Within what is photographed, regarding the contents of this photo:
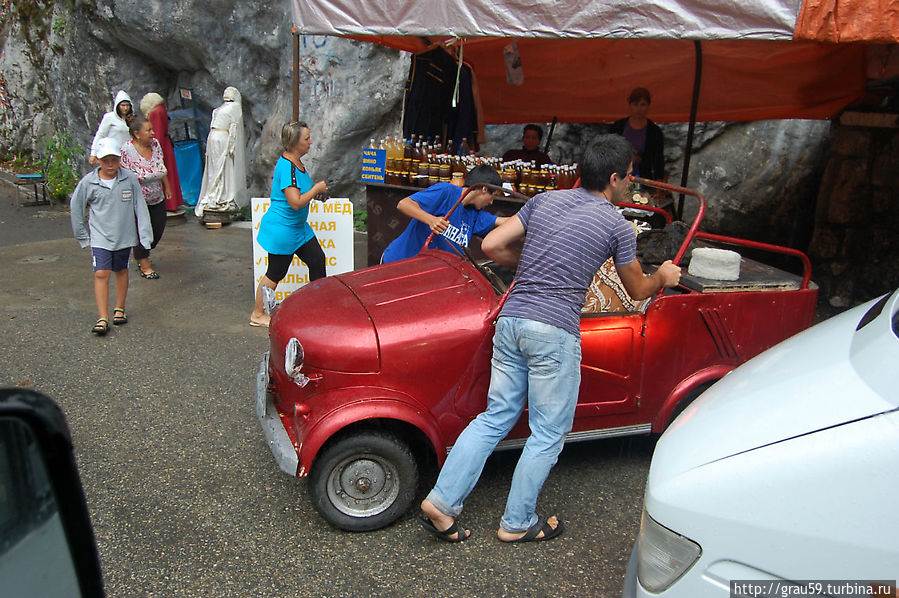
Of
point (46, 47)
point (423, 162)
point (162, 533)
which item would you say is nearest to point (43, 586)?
point (162, 533)

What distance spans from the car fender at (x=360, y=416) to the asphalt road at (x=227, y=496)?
0.50 m

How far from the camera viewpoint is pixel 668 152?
9.55m

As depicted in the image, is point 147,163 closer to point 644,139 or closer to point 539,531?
point 644,139

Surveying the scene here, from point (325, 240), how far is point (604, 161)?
3915 millimetres

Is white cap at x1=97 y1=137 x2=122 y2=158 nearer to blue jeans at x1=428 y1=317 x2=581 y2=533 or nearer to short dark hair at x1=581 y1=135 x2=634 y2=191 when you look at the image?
blue jeans at x1=428 y1=317 x2=581 y2=533

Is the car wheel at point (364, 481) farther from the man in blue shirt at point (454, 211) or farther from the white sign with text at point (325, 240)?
the white sign with text at point (325, 240)

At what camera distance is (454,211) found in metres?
4.35

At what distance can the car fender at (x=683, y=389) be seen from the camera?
3.53 meters

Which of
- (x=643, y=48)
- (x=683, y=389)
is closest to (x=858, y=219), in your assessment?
(x=643, y=48)

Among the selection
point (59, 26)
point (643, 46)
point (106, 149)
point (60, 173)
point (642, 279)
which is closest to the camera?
point (642, 279)

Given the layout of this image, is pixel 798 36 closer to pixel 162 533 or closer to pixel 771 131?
pixel 162 533

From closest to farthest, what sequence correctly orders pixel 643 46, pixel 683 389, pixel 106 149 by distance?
pixel 683 389 → pixel 106 149 → pixel 643 46

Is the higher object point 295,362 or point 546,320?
point 546,320

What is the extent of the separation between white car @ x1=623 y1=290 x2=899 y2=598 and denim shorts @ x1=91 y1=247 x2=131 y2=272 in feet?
16.1
